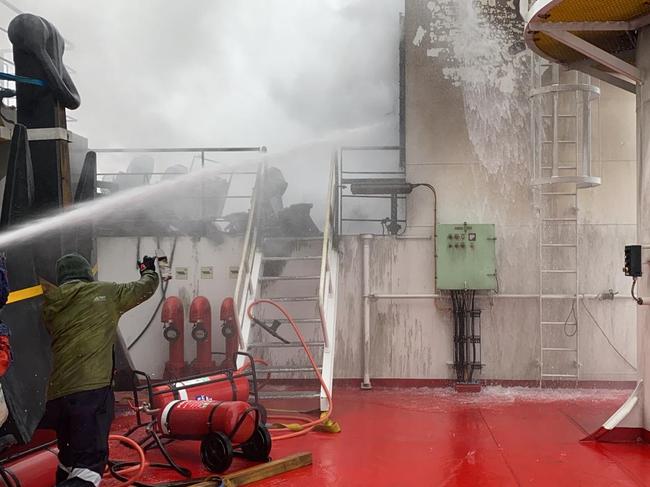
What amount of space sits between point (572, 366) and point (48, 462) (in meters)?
6.96

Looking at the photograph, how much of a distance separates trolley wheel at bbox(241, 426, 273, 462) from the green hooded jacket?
1.67m

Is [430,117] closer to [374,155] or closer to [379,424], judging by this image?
[374,155]

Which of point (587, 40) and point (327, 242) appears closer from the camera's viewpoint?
point (587, 40)

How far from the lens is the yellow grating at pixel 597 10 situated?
6051 mm

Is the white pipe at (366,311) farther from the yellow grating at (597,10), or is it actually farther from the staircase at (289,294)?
the yellow grating at (597,10)

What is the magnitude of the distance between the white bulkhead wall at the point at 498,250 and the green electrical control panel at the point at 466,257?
24cm

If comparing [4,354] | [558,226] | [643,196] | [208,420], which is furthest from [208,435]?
[558,226]

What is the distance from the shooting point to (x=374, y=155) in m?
12.7

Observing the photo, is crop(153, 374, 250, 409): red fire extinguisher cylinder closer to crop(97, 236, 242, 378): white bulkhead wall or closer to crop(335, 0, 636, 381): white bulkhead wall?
crop(97, 236, 242, 378): white bulkhead wall

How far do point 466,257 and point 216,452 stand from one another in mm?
4920

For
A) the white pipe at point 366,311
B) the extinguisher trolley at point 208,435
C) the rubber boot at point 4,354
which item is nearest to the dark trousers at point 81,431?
the rubber boot at point 4,354

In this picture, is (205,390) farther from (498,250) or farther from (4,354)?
(498,250)

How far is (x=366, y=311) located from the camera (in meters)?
9.28

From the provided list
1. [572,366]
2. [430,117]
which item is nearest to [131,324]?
[430,117]
